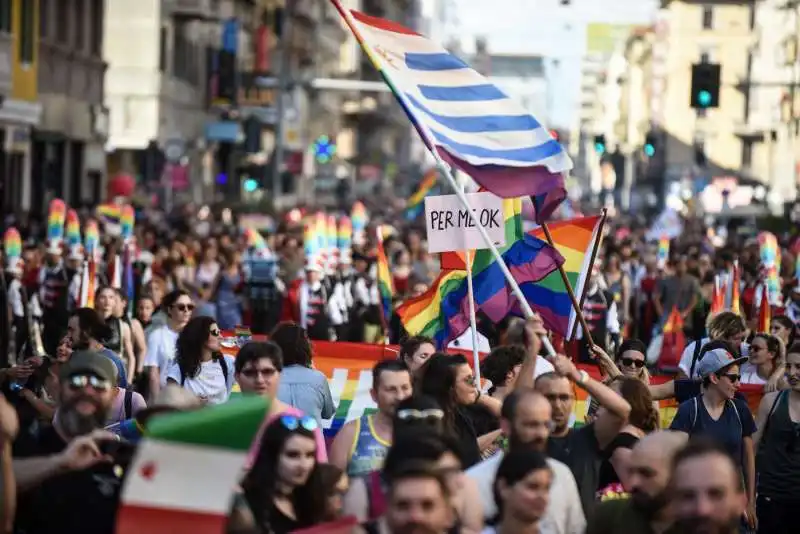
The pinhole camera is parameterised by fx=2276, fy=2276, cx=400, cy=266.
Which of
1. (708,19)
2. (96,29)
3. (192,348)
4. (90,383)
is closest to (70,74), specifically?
(96,29)

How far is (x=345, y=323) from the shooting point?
23406 mm

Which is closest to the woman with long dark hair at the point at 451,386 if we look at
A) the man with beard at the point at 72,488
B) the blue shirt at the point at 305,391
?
the blue shirt at the point at 305,391

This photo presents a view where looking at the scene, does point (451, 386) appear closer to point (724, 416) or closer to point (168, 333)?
point (724, 416)

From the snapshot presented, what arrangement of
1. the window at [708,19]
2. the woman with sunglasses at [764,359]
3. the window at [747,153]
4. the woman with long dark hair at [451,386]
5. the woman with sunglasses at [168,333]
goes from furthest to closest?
the window at [708,19] < the window at [747,153] < the woman with sunglasses at [168,333] < the woman with sunglasses at [764,359] < the woman with long dark hair at [451,386]

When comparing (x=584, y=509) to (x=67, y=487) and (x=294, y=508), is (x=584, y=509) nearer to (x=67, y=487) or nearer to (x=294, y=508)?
(x=294, y=508)

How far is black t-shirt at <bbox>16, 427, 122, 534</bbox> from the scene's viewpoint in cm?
731

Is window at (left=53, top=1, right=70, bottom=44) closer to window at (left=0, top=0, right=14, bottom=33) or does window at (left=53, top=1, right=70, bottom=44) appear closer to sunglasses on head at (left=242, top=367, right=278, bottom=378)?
window at (left=0, top=0, right=14, bottom=33)

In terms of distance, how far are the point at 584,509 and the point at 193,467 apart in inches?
122

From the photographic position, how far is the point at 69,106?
1762 inches

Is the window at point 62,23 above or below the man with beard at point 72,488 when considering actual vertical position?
above

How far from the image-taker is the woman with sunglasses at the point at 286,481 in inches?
303

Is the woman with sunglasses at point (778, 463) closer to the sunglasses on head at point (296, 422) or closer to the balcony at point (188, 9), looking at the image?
the sunglasses on head at point (296, 422)

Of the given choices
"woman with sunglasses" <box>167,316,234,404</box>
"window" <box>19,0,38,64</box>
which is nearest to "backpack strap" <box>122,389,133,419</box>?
"woman with sunglasses" <box>167,316,234,404</box>

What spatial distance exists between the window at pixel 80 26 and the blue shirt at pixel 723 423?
35.1 metres
